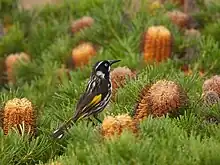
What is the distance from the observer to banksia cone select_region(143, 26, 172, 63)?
4.71 m

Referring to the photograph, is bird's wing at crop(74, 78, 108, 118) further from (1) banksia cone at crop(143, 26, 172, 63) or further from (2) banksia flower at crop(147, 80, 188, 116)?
(1) banksia cone at crop(143, 26, 172, 63)

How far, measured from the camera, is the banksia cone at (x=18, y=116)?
3146 millimetres

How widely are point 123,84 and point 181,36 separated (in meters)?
1.42

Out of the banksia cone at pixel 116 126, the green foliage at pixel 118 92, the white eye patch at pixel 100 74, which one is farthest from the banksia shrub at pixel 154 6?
the banksia cone at pixel 116 126

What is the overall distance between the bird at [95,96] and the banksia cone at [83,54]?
68 centimetres

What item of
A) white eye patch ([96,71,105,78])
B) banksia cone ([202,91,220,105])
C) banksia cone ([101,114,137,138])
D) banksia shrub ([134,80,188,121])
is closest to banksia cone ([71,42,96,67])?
white eye patch ([96,71,105,78])

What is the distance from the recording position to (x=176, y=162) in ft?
7.99

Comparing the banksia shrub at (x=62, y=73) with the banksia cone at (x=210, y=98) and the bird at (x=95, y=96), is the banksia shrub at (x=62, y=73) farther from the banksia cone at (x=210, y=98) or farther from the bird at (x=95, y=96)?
the banksia cone at (x=210, y=98)

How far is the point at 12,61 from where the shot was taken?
5.29 m

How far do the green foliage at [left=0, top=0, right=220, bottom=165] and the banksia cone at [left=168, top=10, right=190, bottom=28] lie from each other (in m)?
0.10

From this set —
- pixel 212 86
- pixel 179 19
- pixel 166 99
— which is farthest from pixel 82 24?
pixel 166 99

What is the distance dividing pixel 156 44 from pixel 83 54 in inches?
19.1

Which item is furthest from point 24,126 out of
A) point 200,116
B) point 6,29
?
point 6,29

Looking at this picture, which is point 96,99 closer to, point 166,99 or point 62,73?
point 166,99
